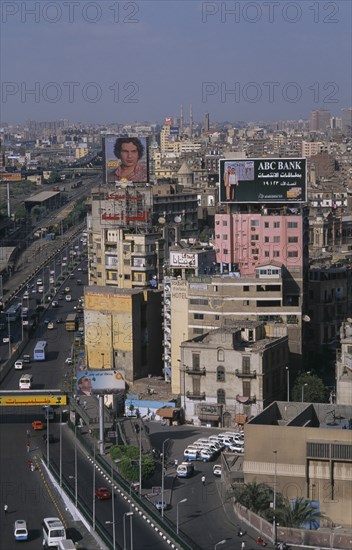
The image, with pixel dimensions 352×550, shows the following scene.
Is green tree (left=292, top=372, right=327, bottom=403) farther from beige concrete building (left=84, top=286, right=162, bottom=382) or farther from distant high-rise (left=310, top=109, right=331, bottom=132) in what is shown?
distant high-rise (left=310, top=109, right=331, bottom=132)

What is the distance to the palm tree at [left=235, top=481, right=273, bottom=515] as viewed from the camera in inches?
644

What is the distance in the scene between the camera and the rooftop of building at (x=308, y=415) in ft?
58.2

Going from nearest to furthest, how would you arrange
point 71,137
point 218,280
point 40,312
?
point 218,280 → point 40,312 → point 71,137

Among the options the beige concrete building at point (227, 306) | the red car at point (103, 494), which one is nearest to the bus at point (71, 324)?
the beige concrete building at point (227, 306)

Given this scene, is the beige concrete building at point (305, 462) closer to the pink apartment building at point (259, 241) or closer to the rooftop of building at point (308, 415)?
the rooftop of building at point (308, 415)

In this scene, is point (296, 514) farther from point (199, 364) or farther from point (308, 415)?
point (199, 364)

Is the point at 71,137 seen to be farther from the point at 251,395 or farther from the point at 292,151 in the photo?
the point at 251,395

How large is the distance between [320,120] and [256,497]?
131656 millimetres

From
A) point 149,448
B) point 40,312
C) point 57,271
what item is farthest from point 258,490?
point 57,271

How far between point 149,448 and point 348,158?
227ft

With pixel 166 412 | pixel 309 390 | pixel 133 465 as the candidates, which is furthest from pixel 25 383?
pixel 133 465

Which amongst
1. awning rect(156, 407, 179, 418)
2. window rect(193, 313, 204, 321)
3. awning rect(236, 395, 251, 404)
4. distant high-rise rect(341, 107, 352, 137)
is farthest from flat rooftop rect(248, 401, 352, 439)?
distant high-rise rect(341, 107, 352, 137)

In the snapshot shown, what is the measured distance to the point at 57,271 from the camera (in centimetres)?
4612

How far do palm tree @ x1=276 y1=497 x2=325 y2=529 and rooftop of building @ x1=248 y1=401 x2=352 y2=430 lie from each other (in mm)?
1674
